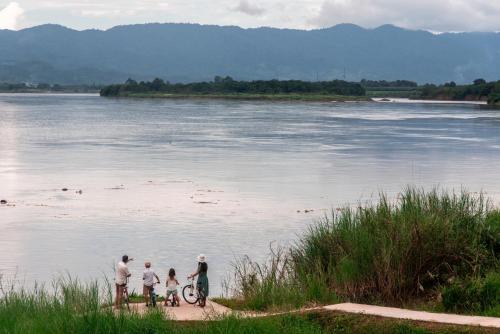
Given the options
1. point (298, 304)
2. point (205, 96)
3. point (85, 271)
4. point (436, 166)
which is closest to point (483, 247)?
point (298, 304)

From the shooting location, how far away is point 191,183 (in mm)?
42250

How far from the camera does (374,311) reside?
15.1 metres

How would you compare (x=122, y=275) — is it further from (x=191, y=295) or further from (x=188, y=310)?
(x=188, y=310)

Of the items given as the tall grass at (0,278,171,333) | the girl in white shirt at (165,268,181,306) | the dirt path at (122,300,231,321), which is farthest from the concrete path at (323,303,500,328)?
the girl in white shirt at (165,268,181,306)

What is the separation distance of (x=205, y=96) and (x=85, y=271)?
171325 millimetres

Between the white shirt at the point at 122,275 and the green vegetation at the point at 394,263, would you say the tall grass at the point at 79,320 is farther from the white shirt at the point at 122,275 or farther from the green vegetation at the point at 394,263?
the white shirt at the point at 122,275

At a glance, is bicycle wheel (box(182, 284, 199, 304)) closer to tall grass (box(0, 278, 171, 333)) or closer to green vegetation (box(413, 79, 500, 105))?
tall grass (box(0, 278, 171, 333))

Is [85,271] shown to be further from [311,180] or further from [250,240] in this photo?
[311,180]

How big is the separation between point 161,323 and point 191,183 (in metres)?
28.7

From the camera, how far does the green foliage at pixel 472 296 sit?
53.2ft

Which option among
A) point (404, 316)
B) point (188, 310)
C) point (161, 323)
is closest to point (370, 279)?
point (404, 316)

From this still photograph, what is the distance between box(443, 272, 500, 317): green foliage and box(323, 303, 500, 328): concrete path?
1309 millimetres

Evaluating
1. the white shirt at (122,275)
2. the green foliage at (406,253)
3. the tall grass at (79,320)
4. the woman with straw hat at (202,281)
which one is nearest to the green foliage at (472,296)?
the green foliage at (406,253)

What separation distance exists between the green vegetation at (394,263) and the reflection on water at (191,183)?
4.69 m
